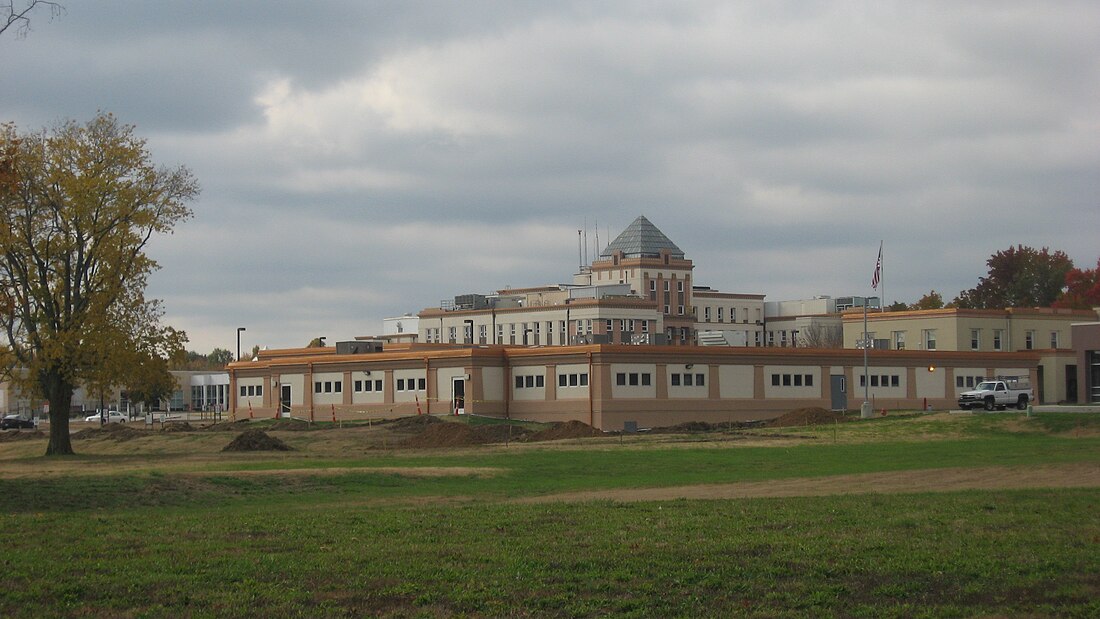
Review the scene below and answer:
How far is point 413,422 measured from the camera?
78562mm

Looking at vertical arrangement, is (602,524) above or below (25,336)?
below

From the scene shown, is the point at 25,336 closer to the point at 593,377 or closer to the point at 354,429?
the point at 354,429

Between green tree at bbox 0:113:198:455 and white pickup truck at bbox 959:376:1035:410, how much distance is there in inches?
2082

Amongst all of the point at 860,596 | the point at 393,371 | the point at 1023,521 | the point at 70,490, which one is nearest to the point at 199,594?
the point at 860,596

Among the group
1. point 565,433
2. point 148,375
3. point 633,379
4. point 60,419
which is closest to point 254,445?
point 148,375

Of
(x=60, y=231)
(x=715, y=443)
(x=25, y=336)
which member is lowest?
(x=715, y=443)

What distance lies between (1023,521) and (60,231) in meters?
45.9

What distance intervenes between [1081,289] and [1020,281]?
7.97m

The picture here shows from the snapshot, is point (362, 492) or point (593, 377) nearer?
point (362, 492)

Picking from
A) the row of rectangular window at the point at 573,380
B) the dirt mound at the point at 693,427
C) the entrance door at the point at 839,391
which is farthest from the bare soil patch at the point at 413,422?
the entrance door at the point at 839,391

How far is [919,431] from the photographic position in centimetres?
6469

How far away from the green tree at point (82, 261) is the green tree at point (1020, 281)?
5311 inches

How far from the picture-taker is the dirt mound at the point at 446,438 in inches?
2616

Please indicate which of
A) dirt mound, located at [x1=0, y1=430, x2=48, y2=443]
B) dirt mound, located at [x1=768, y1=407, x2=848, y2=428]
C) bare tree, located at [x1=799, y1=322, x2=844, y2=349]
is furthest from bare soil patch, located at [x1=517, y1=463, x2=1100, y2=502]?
bare tree, located at [x1=799, y1=322, x2=844, y2=349]
